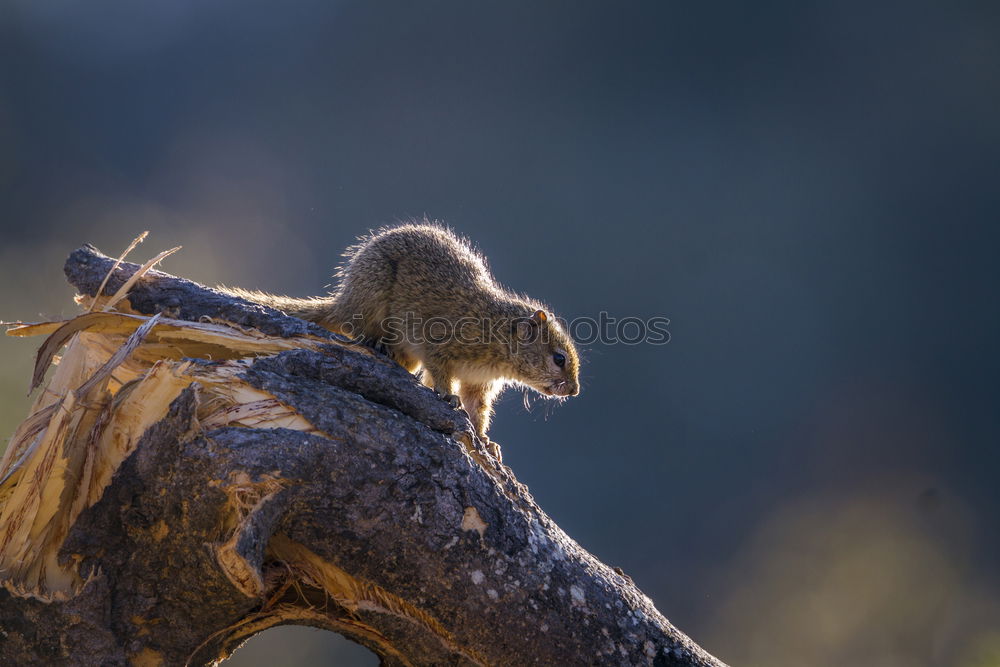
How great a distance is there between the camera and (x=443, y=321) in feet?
16.2

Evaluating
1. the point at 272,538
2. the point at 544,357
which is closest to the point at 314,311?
the point at 544,357

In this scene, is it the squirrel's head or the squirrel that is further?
the squirrel's head

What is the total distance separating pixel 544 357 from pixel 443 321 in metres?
0.70

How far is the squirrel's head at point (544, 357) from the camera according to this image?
502 cm

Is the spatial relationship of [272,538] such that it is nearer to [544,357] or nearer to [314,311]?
[314,311]

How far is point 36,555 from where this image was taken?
260 cm

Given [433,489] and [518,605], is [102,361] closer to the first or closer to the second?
[433,489]

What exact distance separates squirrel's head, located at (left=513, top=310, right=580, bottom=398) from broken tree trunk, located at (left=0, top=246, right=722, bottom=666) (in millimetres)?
2040

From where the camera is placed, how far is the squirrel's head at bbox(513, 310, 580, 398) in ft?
16.5

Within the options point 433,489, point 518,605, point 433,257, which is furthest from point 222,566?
point 433,257

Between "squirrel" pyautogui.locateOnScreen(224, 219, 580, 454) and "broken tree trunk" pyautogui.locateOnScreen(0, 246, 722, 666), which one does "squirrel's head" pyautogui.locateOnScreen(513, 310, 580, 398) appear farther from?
"broken tree trunk" pyautogui.locateOnScreen(0, 246, 722, 666)

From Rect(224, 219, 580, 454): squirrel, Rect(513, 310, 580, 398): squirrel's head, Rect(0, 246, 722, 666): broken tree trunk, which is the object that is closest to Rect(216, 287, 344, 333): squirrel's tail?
Rect(224, 219, 580, 454): squirrel

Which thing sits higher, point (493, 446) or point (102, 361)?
point (493, 446)

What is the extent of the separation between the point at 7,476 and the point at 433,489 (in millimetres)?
1470
